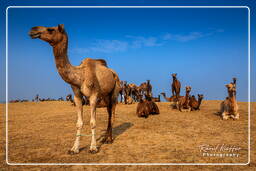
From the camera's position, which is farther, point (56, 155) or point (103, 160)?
point (56, 155)

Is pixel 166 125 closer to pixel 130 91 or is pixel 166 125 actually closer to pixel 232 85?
pixel 232 85

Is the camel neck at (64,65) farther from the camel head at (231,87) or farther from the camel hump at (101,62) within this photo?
the camel head at (231,87)

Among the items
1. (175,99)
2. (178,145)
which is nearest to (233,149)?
(178,145)

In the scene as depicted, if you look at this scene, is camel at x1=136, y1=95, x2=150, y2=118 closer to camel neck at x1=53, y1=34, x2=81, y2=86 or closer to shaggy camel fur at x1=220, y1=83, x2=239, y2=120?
shaggy camel fur at x1=220, y1=83, x2=239, y2=120

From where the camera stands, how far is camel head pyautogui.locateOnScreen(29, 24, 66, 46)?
209 inches

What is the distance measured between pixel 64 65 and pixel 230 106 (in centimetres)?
1039

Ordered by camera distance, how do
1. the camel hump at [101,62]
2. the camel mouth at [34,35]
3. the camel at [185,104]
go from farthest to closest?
the camel at [185,104] → the camel hump at [101,62] → the camel mouth at [34,35]

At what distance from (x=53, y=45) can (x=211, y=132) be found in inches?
286

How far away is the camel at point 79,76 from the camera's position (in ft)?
18.0

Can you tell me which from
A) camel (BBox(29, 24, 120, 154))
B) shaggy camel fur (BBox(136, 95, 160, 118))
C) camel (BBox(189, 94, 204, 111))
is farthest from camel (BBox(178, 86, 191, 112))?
camel (BBox(29, 24, 120, 154))

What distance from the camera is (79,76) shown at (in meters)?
5.99

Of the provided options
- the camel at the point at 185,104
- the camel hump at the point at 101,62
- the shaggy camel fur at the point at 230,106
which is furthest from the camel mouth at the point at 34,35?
the camel at the point at 185,104

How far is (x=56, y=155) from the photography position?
582 cm

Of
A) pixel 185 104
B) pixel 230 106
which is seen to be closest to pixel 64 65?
pixel 230 106
